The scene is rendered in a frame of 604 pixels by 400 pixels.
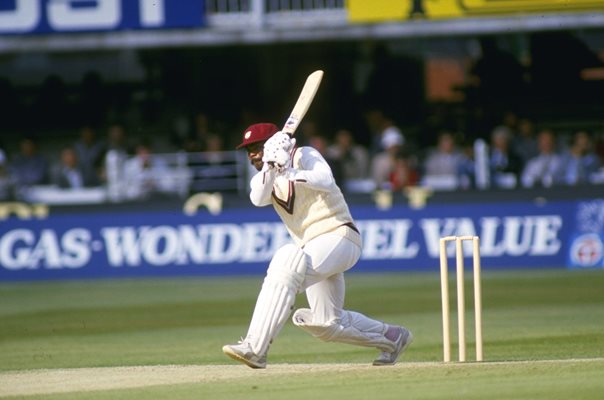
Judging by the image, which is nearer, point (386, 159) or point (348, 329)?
point (348, 329)

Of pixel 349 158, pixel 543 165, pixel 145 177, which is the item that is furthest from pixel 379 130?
pixel 145 177

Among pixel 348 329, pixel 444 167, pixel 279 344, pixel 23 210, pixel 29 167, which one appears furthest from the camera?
pixel 29 167

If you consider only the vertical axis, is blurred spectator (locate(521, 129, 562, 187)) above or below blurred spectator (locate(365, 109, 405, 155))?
below

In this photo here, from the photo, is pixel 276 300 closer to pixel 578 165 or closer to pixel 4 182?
pixel 578 165

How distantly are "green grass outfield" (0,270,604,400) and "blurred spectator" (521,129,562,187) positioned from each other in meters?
2.02

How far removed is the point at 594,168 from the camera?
1827 centimetres

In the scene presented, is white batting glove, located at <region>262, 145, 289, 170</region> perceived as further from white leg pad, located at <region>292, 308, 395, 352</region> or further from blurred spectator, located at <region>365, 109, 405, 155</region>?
blurred spectator, located at <region>365, 109, 405, 155</region>

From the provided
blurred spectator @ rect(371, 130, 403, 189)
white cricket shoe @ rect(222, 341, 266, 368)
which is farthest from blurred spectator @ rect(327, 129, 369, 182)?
white cricket shoe @ rect(222, 341, 266, 368)

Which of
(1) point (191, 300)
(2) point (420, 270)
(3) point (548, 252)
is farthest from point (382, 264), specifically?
(1) point (191, 300)

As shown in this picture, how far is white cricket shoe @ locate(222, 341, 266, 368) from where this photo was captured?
26.5 ft

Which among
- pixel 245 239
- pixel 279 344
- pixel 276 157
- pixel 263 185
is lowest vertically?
pixel 245 239

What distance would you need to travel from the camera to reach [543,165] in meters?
18.4

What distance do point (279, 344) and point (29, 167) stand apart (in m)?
9.69

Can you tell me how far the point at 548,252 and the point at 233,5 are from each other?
6043mm
